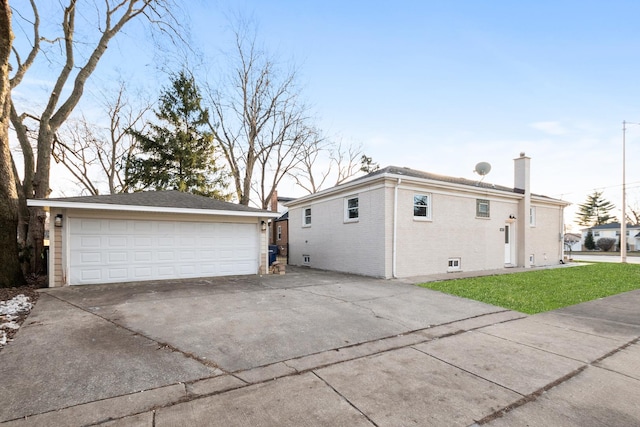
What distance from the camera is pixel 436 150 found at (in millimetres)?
15523

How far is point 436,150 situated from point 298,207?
7.76 metres

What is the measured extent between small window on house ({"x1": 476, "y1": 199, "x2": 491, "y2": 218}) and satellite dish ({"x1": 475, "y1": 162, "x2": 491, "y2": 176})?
176cm

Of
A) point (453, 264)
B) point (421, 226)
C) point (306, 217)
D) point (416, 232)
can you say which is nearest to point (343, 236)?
point (416, 232)

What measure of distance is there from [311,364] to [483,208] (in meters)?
12.6

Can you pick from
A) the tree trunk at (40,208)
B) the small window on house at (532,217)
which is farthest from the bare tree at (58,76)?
the small window on house at (532,217)

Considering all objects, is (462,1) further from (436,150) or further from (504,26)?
(436,150)

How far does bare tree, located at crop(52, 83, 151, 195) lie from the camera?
21.3 meters

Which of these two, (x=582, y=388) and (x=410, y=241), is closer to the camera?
(x=582, y=388)

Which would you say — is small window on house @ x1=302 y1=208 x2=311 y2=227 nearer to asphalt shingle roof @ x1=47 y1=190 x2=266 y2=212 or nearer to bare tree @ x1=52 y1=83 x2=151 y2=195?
asphalt shingle roof @ x1=47 y1=190 x2=266 y2=212

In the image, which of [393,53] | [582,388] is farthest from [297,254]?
[582,388]

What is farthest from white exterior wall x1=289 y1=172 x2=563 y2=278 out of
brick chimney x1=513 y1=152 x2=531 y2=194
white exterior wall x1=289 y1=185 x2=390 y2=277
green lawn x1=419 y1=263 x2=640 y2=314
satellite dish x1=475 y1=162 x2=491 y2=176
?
green lawn x1=419 y1=263 x2=640 y2=314

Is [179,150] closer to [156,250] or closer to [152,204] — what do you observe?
[152,204]

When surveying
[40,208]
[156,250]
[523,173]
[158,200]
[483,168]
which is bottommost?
[156,250]

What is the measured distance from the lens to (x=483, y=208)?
1368 cm
